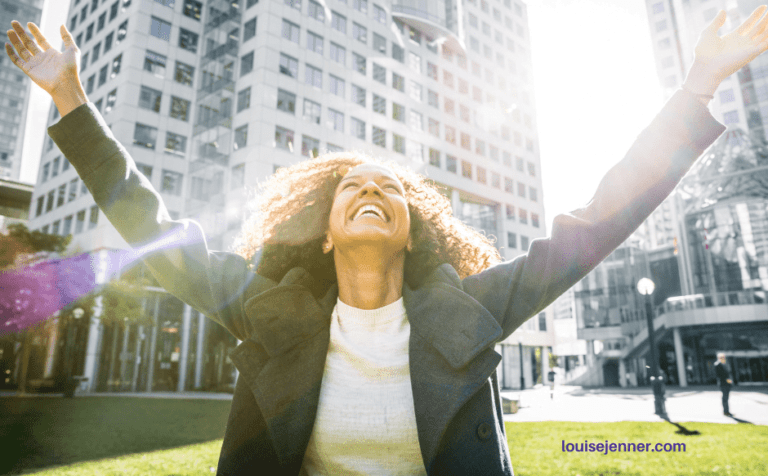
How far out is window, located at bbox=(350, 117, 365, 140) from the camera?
3712 cm

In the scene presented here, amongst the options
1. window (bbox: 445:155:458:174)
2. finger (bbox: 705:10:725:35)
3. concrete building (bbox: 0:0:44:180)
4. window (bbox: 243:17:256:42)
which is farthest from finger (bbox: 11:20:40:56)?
concrete building (bbox: 0:0:44:180)

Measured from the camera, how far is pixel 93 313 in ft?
86.1

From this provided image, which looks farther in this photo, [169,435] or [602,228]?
[169,435]

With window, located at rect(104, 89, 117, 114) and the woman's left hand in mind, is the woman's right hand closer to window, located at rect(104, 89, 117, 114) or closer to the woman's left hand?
the woman's left hand

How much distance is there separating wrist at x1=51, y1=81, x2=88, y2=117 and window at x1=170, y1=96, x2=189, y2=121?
34.8 m

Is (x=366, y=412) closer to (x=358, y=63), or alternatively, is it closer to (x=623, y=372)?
(x=358, y=63)

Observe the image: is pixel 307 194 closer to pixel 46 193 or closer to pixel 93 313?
pixel 93 313

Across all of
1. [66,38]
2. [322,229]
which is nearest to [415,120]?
[322,229]

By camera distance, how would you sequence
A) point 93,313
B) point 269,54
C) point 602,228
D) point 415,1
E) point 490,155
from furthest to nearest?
point 490,155 < point 415,1 < point 269,54 < point 93,313 < point 602,228

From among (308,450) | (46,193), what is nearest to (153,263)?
(308,450)

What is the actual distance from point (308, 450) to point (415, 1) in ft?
157

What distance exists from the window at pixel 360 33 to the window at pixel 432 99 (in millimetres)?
7193

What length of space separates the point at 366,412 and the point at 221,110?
34.1 m

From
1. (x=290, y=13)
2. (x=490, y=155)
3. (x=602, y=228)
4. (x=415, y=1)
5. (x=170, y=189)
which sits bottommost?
(x=602, y=228)
